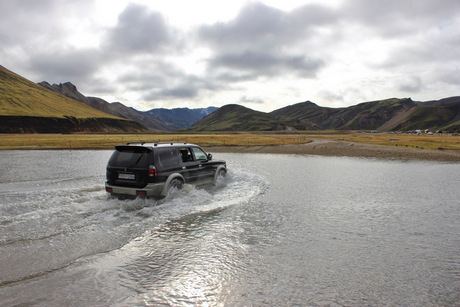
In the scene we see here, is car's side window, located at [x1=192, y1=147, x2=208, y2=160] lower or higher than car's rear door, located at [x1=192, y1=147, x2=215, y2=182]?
higher

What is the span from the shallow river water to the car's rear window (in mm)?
1144

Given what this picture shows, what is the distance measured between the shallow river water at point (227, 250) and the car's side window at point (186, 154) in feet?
4.32

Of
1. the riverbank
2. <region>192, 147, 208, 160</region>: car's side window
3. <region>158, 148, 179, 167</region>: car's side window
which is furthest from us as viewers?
the riverbank

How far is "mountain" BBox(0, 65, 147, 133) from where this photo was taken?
12244cm

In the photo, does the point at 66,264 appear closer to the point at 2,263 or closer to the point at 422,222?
the point at 2,263

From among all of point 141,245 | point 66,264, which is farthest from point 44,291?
point 141,245

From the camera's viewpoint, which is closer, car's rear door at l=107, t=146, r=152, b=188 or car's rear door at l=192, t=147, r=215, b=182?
car's rear door at l=107, t=146, r=152, b=188

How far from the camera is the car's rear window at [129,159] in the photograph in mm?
9023

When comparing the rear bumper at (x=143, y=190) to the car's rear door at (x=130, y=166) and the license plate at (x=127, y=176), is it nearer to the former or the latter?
the car's rear door at (x=130, y=166)

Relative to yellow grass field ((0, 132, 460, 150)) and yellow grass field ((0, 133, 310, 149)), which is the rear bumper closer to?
yellow grass field ((0, 132, 460, 150))

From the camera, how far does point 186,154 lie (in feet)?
35.7

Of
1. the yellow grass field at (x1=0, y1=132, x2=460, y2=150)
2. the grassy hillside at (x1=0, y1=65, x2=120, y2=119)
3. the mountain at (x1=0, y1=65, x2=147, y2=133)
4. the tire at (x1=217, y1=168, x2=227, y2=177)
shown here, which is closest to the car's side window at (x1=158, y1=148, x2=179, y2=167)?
the tire at (x1=217, y1=168, x2=227, y2=177)

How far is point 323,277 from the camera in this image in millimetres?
4836

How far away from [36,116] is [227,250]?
503ft
